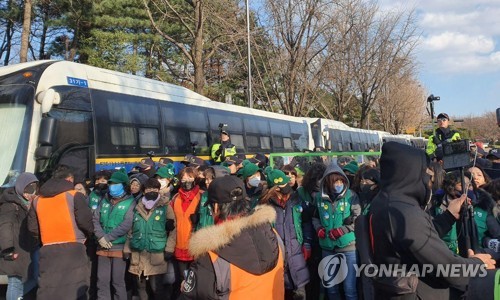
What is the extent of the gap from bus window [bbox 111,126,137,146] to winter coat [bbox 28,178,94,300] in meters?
5.05

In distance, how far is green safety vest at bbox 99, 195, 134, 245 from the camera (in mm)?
5859

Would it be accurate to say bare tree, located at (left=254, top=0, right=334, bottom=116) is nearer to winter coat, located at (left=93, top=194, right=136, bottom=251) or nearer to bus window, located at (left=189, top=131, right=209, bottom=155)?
bus window, located at (left=189, top=131, right=209, bottom=155)

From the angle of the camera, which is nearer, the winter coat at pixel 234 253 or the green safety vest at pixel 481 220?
the winter coat at pixel 234 253

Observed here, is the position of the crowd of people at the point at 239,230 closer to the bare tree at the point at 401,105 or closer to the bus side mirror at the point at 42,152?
the bus side mirror at the point at 42,152

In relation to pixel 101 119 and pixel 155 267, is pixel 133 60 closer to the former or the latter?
pixel 101 119

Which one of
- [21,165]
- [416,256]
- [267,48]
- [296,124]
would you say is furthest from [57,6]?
[416,256]

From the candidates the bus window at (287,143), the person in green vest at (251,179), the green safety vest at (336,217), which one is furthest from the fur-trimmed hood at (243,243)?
the bus window at (287,143)

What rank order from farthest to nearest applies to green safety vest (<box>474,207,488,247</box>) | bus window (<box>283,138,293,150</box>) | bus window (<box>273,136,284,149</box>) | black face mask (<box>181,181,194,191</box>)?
bus window (<box>283,138,293,150</box>), bus window (<box>273,136,284,149</box>), black face mask (<box>181,181,194,191</box>), green safety vest (<box>474,207,488,247</box>)

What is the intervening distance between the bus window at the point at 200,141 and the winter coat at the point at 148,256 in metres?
6.81

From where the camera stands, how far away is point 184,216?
579cm

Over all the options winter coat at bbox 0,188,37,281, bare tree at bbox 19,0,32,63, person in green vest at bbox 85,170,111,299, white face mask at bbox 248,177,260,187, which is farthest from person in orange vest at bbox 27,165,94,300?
bare tree at bbox 19,0,32,63

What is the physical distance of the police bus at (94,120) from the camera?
7.68 meters

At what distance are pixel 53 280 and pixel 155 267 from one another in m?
1.35

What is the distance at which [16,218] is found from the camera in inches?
220
